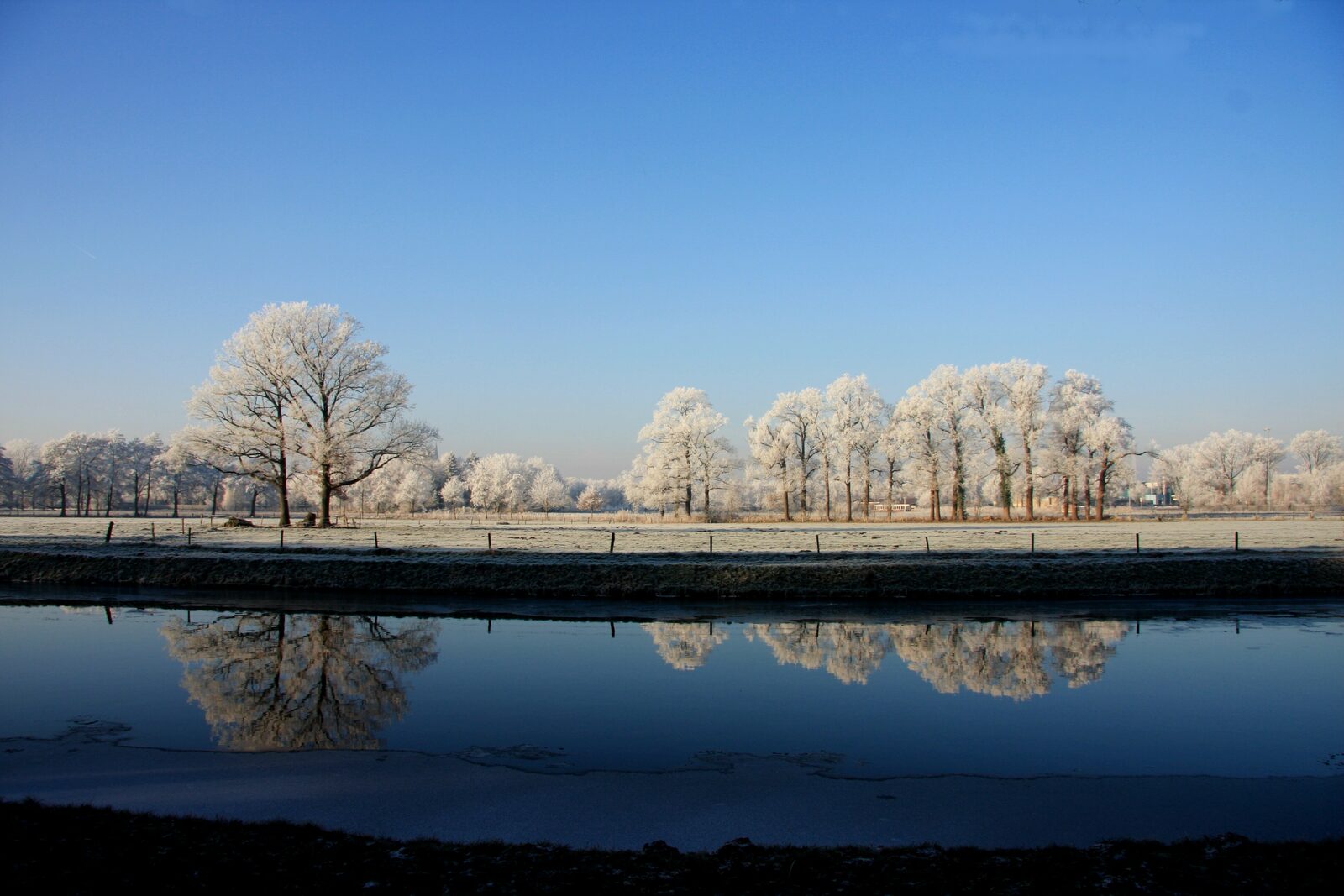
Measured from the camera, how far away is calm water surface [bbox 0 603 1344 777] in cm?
1163

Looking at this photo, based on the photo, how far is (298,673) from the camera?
16453mm

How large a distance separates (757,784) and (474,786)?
11.4 ft

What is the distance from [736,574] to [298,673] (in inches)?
674

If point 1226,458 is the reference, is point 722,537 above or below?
below

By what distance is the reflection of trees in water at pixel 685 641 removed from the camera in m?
18.4

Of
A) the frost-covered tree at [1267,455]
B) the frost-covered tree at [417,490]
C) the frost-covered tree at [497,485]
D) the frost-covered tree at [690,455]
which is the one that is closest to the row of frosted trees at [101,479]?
the frost-covered tree at [417,490]

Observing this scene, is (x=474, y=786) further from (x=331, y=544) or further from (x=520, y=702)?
(x=331, y=544)

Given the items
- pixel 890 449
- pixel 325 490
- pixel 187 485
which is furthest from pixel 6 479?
pixel 890 449

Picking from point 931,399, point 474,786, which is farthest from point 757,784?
point 931,399

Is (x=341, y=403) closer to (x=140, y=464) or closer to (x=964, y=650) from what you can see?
(x=964, y=650)

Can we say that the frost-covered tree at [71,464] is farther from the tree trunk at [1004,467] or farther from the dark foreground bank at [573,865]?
the dark foreground bank at [573,865]

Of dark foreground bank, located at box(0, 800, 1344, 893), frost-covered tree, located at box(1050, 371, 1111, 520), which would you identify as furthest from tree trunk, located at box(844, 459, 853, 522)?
dark foreground bank, located at box(0, 800, 1344, 893)

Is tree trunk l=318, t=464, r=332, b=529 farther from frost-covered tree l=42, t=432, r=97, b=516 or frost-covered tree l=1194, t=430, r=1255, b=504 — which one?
frost-covered tree l=1194, t=430, r=1255, b=504

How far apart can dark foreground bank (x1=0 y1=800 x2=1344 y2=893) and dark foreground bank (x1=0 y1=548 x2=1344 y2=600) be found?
21100mm
